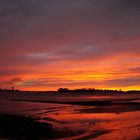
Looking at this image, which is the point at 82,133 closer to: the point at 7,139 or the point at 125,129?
the point at 125,129

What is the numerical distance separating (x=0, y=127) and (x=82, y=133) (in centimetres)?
628

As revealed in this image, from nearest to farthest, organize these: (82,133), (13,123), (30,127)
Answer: (82,133), (30,127), (13,123)

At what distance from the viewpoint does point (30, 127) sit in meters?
24.3

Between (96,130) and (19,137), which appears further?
(96,130)

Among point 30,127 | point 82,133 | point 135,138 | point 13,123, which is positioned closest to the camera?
point 135,138

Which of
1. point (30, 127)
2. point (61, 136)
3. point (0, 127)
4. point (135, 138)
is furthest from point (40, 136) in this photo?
point (135, 138)

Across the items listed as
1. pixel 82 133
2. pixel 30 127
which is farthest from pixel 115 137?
pixel 30 127

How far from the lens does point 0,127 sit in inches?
974

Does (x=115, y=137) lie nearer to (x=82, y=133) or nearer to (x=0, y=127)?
(x=82, y=133)

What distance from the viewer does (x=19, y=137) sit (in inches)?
829

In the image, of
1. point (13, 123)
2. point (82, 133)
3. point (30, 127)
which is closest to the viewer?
point (82, 133)

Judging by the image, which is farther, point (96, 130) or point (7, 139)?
point (96, 130)

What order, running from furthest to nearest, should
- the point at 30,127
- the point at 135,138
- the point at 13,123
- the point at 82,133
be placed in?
1. the point at 13,123
2. the point at 30,127
3. the point at 82,133
4. the point at 135,138

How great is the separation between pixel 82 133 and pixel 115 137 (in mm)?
2683
